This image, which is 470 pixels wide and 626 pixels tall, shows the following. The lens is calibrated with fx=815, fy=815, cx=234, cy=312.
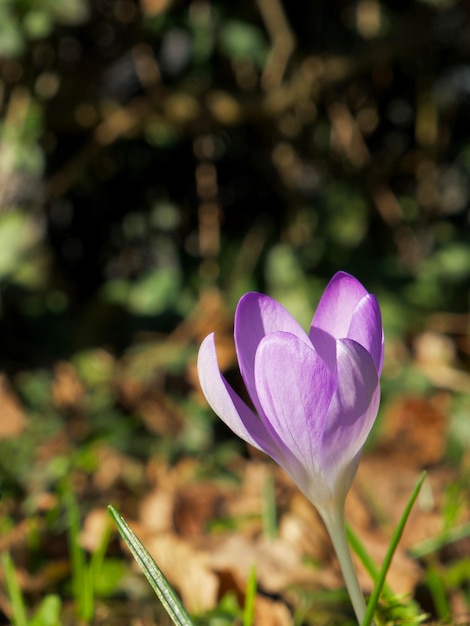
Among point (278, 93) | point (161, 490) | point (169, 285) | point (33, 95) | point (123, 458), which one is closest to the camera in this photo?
point (161, 490)

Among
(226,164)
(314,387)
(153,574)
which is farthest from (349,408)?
(226,164)

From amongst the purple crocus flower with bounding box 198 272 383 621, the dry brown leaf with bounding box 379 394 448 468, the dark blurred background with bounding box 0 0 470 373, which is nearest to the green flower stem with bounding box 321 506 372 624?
the purple crocus flower with bounding box 198 272 383 621

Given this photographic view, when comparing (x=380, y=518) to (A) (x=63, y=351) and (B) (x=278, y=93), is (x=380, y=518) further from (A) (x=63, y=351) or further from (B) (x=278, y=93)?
(B) (x=278, y=93)

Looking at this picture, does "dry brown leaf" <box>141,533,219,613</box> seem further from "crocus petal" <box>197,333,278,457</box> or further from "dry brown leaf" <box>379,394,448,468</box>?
"dry brown leaf" <box>379,394,448,468</box>

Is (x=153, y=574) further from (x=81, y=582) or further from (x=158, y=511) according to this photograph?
(x=158, y=511)

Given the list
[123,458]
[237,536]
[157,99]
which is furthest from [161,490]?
[157,99]

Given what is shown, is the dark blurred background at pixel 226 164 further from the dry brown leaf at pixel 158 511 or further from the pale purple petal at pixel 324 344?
the pale purple petal at pixel 324 344

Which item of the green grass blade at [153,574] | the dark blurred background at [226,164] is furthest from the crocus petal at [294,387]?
the dark blurred background at [226,164]
